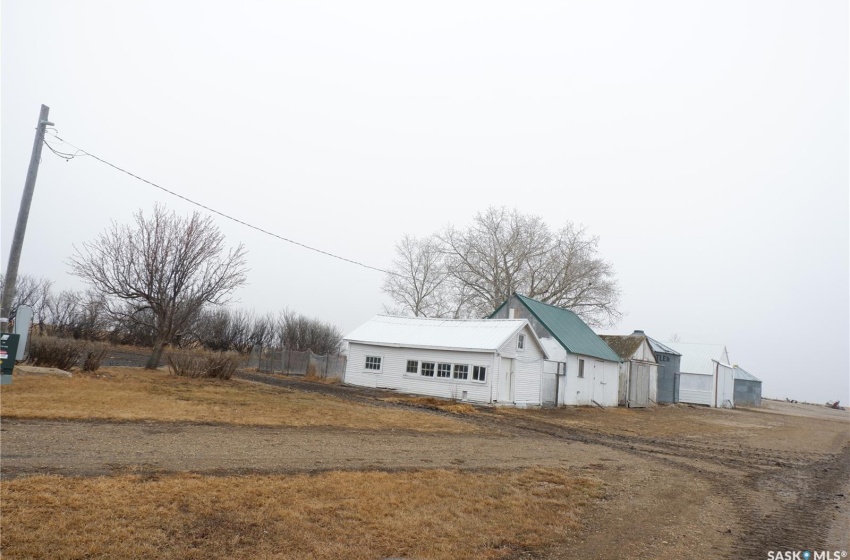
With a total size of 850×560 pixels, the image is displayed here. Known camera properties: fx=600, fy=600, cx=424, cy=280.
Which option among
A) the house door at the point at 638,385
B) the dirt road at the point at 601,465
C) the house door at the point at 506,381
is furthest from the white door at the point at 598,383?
the dirt road at the point at 601,465

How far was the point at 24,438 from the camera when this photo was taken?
368 inches

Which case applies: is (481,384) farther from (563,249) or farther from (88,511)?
(563,249)

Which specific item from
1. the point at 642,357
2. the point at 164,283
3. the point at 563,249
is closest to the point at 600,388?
the point at 642,357

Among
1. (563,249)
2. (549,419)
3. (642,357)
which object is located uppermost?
(563,249)

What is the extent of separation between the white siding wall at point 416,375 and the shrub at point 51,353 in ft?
48.3

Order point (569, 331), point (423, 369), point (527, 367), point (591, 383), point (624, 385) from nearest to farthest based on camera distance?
point (527, 367)
point (423, 369)
point (591, 383)
point (569, 331)
point (624, 385)

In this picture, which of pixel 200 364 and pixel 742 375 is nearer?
pixel 200 364

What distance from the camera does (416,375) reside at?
30047 mm

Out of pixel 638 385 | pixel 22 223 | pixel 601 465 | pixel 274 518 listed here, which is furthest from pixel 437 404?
pixel 638 385

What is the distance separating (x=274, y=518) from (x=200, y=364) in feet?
64.9

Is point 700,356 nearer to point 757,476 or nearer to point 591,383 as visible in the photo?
point 591,383

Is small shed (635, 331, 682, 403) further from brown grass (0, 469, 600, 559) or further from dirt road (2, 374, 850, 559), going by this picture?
brown grass (0, 469, 600, 559)

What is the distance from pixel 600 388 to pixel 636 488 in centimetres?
2541

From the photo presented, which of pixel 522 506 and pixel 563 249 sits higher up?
pixel 563 249
